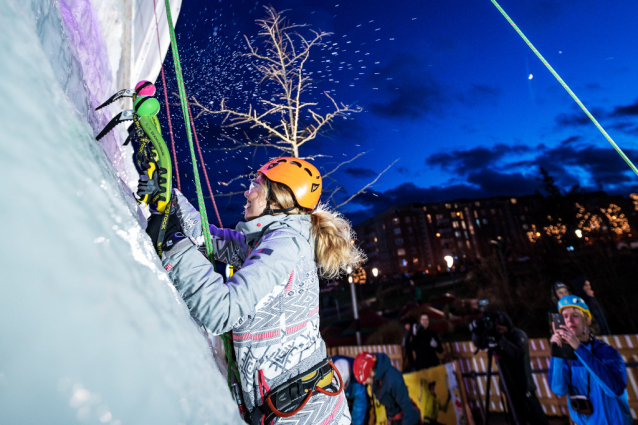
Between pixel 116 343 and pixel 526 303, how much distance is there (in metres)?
19.8

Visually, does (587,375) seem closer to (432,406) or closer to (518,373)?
(518,373)

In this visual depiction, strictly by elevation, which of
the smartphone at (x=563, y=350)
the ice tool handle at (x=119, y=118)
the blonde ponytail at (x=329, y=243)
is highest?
the ice tool handle at (x=119, y=118)

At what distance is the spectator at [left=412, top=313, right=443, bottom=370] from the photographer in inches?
270

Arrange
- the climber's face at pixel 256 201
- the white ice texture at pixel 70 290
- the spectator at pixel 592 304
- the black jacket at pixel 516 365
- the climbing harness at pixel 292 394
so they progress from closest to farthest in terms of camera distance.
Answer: the white ice texture at pixel 70 290 → the climbing harness at pixel 292 394 → the climber's face at pixel 256 201 → the black jacket at pixel 516 365 → the spectator at pixel 592 304

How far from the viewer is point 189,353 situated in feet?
2.36

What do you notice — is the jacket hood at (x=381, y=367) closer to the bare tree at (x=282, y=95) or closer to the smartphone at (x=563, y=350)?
the smartphone at (x=563, y=350)

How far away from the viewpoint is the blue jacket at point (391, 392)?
15.5 feet

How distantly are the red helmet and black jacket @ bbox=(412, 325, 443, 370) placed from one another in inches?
99.1

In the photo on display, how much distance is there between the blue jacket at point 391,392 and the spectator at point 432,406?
95 cm

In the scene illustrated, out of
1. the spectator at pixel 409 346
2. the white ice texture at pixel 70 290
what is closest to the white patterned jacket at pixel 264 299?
the white ice texture at pixel 70 290

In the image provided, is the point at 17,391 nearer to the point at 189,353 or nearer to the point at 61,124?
the point at 189,353

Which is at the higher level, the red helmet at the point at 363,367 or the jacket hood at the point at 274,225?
the jacket hood at the point at 274,225

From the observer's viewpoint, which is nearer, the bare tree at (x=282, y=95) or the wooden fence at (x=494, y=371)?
the wooden fence at (x=494, y=371)

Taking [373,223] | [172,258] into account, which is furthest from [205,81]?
[373,223]
